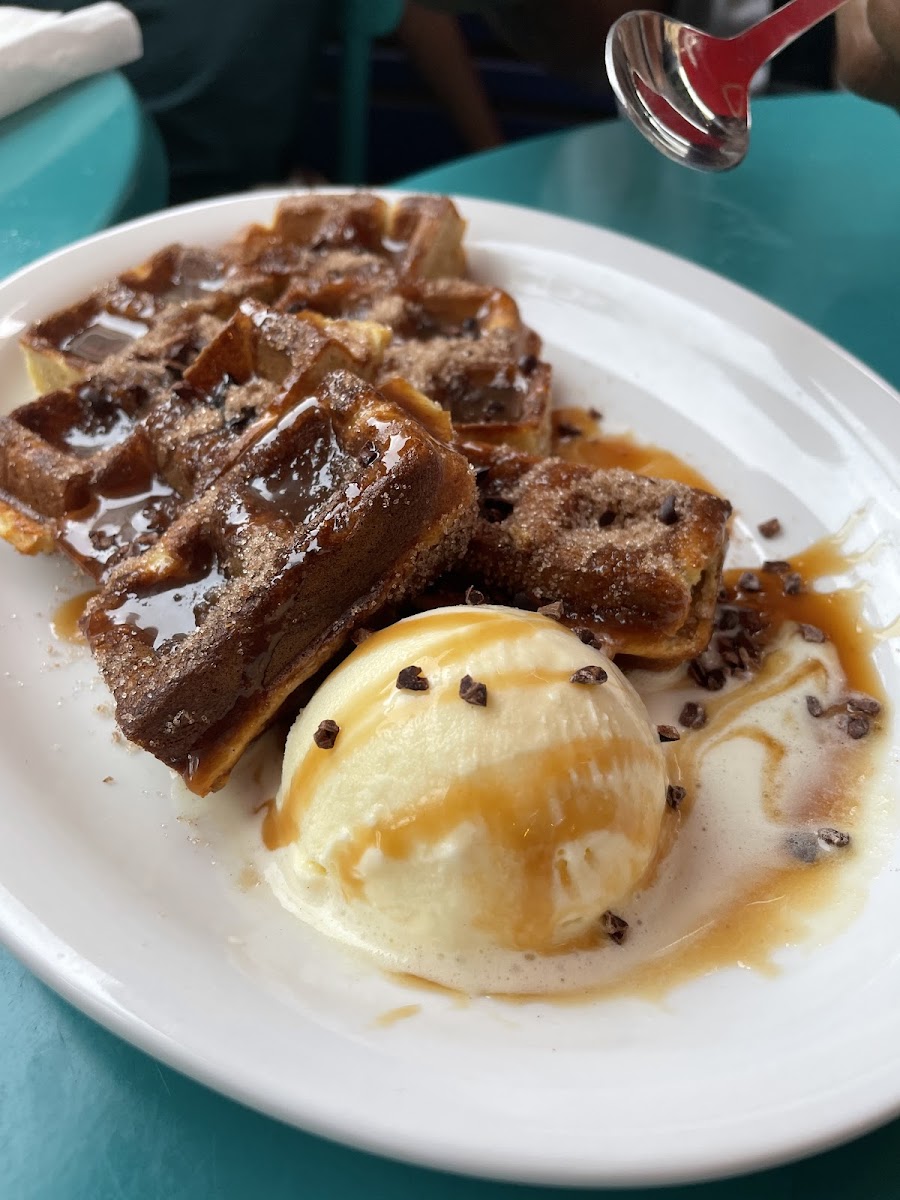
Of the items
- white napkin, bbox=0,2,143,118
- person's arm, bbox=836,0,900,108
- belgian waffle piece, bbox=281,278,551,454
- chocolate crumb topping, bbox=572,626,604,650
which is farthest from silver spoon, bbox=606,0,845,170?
white napkin, bbox=0,2,143,118

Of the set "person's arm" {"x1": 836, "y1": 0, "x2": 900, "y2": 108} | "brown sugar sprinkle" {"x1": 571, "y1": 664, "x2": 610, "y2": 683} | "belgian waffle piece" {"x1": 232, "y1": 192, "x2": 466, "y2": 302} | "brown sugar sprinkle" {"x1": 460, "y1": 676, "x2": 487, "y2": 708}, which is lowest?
"brown sugar sprinkle" {"x1": 571, "y1": 664, "x2": 610, "y2": 683}

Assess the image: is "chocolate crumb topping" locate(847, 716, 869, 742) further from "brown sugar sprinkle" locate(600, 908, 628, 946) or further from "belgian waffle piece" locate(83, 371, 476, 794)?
"belgian waffle piece" locate(83, 371, 476, 794)

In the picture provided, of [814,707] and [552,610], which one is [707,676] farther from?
[552,610]

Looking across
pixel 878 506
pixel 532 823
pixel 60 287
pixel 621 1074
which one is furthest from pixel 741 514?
pixel 60 287

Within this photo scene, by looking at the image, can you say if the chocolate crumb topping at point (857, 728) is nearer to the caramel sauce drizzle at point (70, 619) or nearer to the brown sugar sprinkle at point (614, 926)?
the brown sugar sprinkle at point (614, 926)

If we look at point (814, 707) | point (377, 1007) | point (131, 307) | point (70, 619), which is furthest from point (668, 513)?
point (131, 307)

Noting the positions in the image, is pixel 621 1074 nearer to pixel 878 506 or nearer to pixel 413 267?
pixel 878 506

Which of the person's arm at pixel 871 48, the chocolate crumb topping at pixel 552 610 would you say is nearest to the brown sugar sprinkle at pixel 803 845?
the chocolate crumb topping at pixel 552 610
